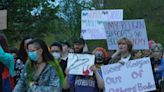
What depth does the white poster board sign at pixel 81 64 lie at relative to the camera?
23.5 feet

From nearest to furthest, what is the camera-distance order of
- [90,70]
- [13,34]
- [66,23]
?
[90,70]
[13,34]
[66,23]

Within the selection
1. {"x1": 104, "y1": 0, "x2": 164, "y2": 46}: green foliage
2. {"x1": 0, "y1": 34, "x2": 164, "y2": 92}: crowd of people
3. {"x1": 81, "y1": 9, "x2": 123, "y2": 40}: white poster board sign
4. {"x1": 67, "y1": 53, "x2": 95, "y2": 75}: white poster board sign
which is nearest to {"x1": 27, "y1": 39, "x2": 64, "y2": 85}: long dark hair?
{"x1": 0, "y1": 34, "x2": 164, "y2": 92}: crowd of people

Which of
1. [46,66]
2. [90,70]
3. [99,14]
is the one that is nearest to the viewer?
[46,66]

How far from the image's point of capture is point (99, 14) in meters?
11.9

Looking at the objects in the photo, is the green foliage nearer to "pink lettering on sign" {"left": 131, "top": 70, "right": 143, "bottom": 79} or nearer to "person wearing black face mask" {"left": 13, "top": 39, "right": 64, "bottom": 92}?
"pink lettering on sign" {"left": 131, "top": 70, "right": 143, "bottom": 79}

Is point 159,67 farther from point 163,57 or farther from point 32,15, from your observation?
point 32,15

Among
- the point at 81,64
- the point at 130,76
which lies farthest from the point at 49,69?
the point at 130,76

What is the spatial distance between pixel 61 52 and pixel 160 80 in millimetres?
1529

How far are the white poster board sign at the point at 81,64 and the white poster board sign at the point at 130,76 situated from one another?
209 millimetres

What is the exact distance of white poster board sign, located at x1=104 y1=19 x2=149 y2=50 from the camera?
8969mm

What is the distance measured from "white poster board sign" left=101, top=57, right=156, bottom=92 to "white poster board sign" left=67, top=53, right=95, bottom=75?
0.21 metres

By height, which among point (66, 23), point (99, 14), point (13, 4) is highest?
point (99, 14)

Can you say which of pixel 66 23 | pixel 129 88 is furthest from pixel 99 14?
pixel 66 23

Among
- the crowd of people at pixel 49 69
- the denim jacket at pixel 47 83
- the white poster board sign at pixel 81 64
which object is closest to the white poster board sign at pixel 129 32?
the crowd of people at pixel 49 69
